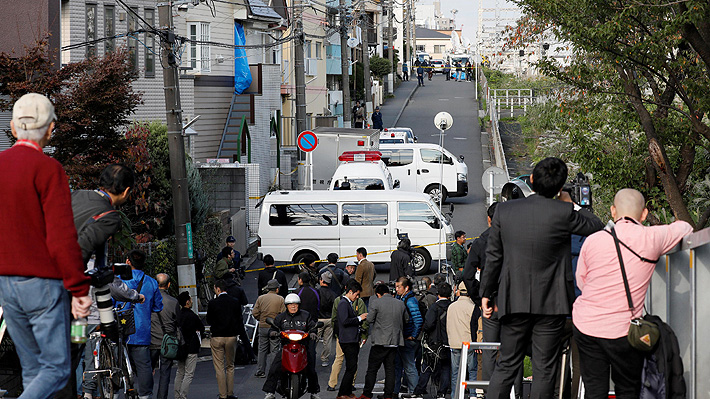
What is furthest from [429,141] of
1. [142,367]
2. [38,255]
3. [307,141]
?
[38,255]

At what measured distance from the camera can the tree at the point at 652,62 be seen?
1145 centimetres

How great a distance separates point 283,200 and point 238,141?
886cm

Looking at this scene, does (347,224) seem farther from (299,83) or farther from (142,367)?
(142,367)

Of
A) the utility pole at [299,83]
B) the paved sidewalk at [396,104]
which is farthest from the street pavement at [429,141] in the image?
the utility pole at [299,83]

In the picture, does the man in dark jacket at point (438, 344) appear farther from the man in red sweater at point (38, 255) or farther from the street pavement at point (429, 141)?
the man in red sweater at point (38, 255)

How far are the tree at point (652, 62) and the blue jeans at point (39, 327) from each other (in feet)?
26.2

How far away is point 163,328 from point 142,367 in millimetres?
702

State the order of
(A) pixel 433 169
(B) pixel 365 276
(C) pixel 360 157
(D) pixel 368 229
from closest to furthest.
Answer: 1. (B) pixel 365 276
2. (D) pixel 368 229
3. (C) pixel 360 157
4. (A) pixel 433 169

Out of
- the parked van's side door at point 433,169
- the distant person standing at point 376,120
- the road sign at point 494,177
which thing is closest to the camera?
the road sign at point 494,177

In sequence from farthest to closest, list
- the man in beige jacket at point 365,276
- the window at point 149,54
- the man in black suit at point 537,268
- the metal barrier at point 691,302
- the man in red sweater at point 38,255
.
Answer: the window at point 149,54 < the man in beige jacket at point 365,276 < the man in black suit at point 537,268 < the metal barrier at point 691,302 < the man in red sweater at point 38,255

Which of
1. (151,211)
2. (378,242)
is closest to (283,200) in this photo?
(378,242)

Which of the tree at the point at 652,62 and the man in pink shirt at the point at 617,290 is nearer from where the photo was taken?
the man in pink shirt at the point at 617,290

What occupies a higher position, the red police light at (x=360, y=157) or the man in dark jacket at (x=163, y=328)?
the red police light at (x=360, y=157)

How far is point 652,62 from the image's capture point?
40.5ft
